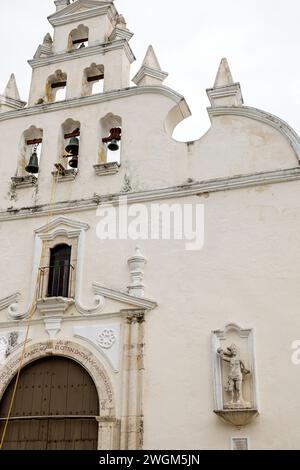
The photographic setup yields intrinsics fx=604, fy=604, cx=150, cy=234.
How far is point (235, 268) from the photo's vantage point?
10969 millimetres

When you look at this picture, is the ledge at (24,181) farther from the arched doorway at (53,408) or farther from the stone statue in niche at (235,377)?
the stone statue in niche at (235,377)

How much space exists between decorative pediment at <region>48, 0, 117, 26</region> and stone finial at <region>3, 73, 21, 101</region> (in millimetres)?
1840

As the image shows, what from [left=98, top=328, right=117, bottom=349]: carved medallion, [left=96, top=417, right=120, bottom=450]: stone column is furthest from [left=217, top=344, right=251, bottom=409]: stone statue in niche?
[left=98, top=328, right=117, bottom=349]: carved medallion

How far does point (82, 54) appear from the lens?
14.5 m

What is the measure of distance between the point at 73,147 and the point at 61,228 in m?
1.98

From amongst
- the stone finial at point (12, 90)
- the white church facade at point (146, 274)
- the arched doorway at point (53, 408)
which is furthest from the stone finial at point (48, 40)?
the arched doorway at point (53, 408)

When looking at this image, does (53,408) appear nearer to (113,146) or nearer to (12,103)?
(113,146)

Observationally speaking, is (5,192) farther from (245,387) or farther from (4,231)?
(245,387)

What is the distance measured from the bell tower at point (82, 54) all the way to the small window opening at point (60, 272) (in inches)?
150

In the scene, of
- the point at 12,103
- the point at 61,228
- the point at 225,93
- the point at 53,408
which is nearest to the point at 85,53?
the point at 12,103

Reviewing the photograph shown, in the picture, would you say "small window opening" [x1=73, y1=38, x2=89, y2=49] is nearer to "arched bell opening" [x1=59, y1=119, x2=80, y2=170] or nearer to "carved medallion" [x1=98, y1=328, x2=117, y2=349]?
"arched bell opening" [x1=59, y1=119, x2=80, y2=170]

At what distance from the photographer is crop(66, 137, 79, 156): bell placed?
13.4 metres
